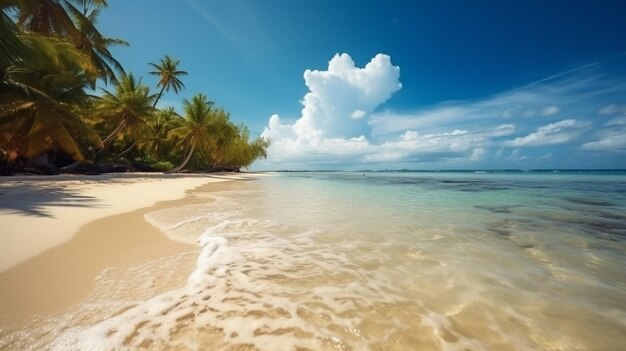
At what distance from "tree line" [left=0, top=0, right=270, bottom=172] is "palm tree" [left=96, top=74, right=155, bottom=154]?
80mm

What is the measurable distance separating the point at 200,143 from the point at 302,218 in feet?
101

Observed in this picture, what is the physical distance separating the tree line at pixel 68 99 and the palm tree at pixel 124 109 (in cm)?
8

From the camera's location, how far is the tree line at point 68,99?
12016mm

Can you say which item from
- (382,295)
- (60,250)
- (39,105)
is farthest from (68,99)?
(382,295)

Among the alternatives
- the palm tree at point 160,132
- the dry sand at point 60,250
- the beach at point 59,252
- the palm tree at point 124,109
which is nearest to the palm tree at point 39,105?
the palm tree at point 124,109

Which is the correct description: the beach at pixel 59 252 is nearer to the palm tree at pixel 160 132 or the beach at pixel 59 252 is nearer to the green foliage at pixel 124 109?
the green foliage at pixel 124 109

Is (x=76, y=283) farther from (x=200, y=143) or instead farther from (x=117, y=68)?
(x=200, y=143)

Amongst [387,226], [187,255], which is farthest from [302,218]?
[187,255]

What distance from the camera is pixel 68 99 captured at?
17375 mm

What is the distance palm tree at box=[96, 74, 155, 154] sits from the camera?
25281mm

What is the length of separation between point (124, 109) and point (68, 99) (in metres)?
8.38

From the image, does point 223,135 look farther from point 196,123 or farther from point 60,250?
point 60,250

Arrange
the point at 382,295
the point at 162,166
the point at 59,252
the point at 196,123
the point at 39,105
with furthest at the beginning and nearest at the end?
the point at 162,166 < the point at 196,123 < the point at 39,105 < the point at 59,252 < the point at 382,295

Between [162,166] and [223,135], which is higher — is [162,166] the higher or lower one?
the lower one
